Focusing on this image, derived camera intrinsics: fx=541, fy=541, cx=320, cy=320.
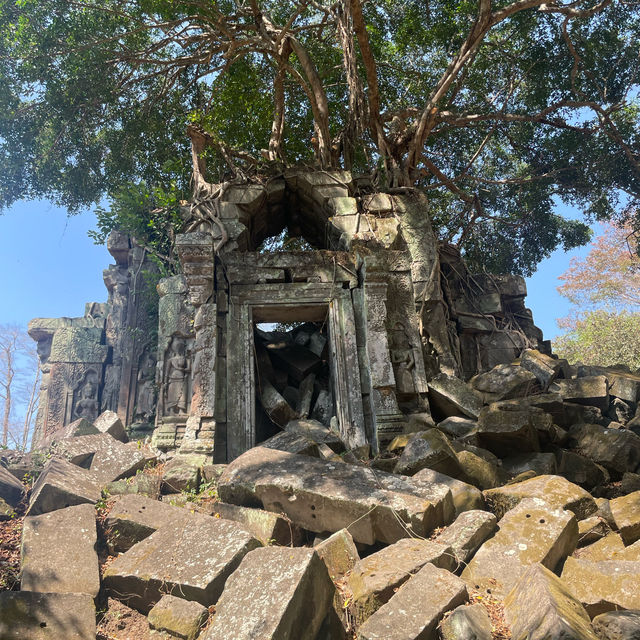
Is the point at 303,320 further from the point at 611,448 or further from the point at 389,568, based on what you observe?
the point at 389,568

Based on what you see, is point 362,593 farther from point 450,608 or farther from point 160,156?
point 160,156

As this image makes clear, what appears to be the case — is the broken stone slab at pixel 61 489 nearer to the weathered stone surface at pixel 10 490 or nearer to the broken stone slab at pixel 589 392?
the weathered stone surface at pixel 10 490

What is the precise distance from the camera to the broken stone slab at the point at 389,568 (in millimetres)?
3020

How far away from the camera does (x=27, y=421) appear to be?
65.0 feet

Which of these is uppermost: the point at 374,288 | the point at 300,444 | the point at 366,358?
the point at 374,288

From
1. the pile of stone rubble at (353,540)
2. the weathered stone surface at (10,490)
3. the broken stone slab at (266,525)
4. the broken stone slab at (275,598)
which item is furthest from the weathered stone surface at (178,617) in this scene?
the weathered stone surface at (10,490)

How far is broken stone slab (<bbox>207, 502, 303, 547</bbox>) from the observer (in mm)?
3919

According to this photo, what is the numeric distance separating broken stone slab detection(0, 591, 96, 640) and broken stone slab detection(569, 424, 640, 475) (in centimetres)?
434

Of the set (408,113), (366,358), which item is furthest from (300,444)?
(408,113)

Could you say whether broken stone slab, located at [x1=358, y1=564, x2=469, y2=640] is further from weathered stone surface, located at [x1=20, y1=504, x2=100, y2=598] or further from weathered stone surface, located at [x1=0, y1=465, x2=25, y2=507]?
weathered stone surface, located at [x1=0, y1=465, x2=25, y2=507]

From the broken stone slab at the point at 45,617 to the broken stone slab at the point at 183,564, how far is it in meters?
0.46

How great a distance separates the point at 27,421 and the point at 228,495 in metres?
18.5

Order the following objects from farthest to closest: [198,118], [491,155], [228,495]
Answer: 1. [491,155]
2. [198,118]
3. [228,495]

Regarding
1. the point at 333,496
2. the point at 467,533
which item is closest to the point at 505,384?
the point at 467,533
